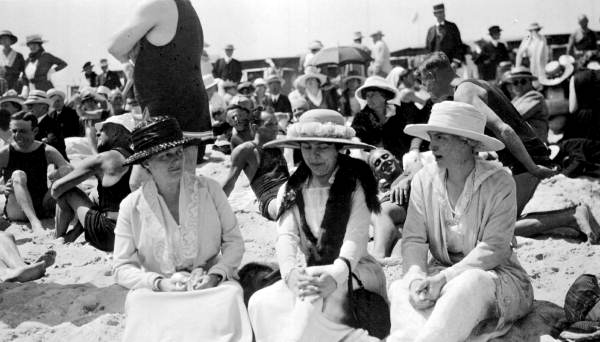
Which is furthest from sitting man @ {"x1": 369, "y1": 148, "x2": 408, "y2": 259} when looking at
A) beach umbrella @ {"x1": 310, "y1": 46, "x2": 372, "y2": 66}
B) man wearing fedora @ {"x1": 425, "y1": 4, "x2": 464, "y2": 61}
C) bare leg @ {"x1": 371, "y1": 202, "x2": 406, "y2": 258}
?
beach umbrella @ {"x1": 310, "y1": 46, "x2": 372, "y2": 66}

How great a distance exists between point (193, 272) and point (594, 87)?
719cm

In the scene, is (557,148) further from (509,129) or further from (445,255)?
(445,255)

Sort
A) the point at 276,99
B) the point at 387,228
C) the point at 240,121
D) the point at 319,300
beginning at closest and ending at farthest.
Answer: the point at 319,300
the point at 387,228
the point at 240,121
the point at 276,99

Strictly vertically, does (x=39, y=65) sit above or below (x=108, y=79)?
above

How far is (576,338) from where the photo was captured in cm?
449

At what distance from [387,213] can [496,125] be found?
117cm

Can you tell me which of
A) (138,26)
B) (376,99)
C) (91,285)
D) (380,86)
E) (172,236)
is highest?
(138,26)

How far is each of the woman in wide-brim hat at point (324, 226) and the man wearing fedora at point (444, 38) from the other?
9.41m

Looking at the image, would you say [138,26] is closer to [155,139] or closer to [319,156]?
[155,139]

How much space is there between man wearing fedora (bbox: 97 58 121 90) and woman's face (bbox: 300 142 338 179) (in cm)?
1261

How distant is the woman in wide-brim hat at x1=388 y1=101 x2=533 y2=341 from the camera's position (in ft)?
14.6

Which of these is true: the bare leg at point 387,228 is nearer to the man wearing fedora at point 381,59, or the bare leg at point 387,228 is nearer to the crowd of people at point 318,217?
the crowd of people at point 318,217

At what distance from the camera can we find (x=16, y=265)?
6.61 metres

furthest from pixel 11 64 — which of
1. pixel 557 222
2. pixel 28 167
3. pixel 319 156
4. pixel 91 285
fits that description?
pixel 319 156
